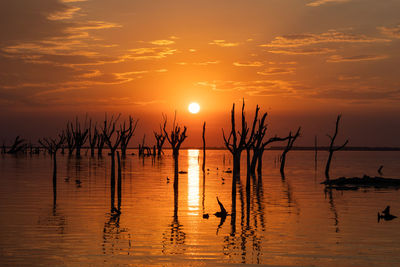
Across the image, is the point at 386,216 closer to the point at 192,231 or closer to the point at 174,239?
the point at 192,231

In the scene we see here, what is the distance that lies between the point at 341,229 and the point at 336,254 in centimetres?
429

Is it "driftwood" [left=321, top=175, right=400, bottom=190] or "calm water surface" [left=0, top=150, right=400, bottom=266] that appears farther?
"driftwood" [left=321, top=175, right=400, bottom=190]

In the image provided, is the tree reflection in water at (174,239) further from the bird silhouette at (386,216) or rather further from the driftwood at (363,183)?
the driftwood at (363,183)

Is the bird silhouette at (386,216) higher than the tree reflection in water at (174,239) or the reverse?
higher

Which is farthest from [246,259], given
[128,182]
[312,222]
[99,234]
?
[128,182]

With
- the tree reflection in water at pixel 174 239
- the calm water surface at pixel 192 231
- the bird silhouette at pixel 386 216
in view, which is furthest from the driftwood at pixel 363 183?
the tree reflection in water at pixel 174 239

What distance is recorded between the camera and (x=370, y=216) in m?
22.1

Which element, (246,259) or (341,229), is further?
(341,229)

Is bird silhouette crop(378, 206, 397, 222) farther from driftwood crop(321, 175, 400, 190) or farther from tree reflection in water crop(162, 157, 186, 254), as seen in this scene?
driftwood crop(321, 175, 400, 190)

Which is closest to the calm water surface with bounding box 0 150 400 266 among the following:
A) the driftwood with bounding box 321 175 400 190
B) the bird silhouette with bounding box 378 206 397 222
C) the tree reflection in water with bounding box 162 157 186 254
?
the tree reflection in water with bounding box 162 157 186 254

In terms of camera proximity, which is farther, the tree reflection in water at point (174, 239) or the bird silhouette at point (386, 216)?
the bird silhouette at point (386, 216)

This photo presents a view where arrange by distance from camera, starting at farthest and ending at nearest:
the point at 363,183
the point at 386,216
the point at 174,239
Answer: the point at 363,183 < the point at 386,216 < the point at 174,239

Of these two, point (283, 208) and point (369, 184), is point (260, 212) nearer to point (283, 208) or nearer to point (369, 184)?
point (283, 208)

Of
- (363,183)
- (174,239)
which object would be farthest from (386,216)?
(363,183)
